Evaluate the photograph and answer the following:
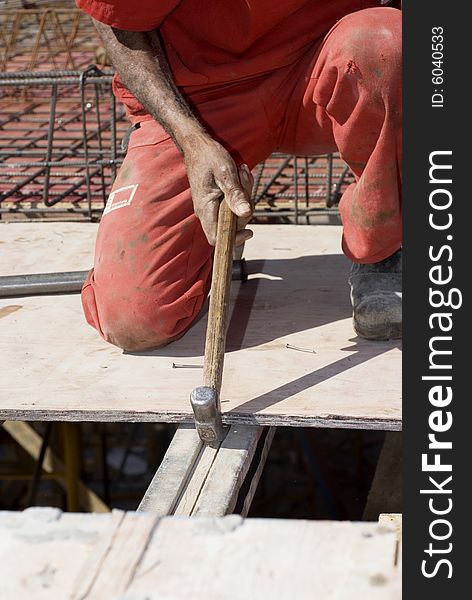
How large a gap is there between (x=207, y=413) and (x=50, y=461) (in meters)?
4.15

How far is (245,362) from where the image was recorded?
9.01ft

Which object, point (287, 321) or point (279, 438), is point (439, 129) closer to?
point (287, 321)

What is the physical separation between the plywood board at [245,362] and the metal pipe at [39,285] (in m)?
0.03

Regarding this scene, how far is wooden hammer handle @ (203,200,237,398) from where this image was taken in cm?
237

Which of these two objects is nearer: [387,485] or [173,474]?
[173,474]

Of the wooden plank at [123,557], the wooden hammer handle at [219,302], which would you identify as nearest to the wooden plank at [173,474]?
the wooden hammer handle at [219,302]

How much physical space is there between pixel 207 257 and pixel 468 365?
1347mm

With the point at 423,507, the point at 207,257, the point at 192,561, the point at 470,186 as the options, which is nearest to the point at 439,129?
the point at 470,186

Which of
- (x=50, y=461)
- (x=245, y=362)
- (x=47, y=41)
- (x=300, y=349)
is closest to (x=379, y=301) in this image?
(x=300, y=349)

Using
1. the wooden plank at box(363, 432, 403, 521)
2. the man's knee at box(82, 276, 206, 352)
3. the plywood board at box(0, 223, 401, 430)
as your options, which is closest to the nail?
the plywood board at box(0, 223, 401, 430)

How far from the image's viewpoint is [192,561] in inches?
56.9

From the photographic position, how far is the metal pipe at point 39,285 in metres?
3.32

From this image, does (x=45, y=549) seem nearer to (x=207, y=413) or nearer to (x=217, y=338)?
(x=207, y=413)

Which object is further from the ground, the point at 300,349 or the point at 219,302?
the point at 219,302
